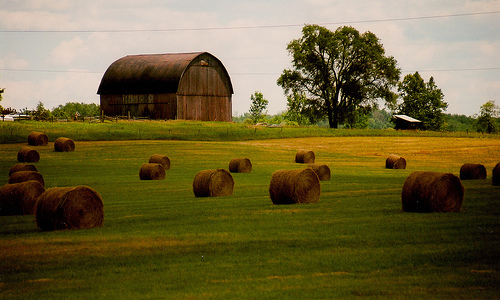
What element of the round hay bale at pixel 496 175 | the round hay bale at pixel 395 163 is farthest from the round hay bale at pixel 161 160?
the round hay bale at pixel 496 175

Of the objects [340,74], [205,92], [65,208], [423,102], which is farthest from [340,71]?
[65,208]

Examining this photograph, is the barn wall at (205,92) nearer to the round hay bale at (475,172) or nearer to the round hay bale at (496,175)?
the round hay bale at (475,172)

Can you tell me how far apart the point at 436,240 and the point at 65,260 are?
338 inches

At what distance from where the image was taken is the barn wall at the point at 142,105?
301 ft

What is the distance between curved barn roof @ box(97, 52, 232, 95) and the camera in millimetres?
91812

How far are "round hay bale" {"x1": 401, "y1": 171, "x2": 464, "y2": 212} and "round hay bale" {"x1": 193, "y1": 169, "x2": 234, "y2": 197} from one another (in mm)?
8958

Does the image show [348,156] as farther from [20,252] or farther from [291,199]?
[20,252]

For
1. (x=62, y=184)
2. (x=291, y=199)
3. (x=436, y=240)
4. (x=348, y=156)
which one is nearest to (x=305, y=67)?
(x=348, y=156)

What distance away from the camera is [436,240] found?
591 inches

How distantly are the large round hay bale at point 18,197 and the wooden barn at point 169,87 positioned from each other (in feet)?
229

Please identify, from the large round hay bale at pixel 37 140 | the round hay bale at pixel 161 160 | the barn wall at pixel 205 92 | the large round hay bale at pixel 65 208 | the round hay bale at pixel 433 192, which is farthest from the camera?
the barn wall at pixel 205 92

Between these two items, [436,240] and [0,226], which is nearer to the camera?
[436,240]

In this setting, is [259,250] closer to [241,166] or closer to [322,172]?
[322,172]

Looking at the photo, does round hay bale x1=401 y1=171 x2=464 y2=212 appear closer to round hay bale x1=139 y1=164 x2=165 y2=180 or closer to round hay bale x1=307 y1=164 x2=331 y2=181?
round hay bale x1=307 y1=164 x2=331 y2=181
